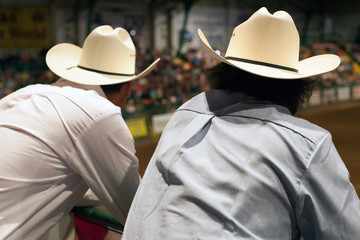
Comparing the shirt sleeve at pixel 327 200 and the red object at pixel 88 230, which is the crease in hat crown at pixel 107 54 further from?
the shirt sleeve at pixel 327 200

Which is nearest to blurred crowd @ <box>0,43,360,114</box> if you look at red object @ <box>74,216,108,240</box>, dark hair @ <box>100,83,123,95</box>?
dark hair @ <box>100,83,123,95</box>

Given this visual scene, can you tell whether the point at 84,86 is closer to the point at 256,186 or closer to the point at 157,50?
the point at 256,186

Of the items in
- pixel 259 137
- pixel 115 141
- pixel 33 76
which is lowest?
pixel 33 76

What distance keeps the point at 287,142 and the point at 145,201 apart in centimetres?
46

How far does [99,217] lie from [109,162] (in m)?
0.36

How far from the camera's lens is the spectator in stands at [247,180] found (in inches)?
45.1

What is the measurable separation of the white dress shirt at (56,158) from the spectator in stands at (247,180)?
445mm

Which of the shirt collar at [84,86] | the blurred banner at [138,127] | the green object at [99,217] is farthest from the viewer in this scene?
the blurred banner at [138,127]

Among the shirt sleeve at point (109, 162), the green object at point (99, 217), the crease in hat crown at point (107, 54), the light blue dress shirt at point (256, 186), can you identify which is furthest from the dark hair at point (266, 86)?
the crease in hat crown at point (107, 54)

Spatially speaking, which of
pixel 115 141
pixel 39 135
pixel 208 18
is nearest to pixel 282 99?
pixel 115 141

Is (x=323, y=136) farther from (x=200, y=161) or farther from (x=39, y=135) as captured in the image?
(x=39, y=135)

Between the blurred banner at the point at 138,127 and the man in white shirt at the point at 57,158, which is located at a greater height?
the man in white shirt at the point at 57,158

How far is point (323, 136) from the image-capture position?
1.18 m

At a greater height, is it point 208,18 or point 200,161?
point 200,161
